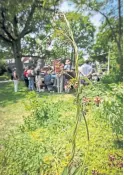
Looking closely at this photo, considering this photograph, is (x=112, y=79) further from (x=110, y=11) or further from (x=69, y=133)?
(x=69, y=133)

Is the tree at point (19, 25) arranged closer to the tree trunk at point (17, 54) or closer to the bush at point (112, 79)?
the tree trunk at point (17, 54)

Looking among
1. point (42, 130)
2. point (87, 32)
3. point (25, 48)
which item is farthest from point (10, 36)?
point (87, 32)

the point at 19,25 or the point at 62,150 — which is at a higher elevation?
the point at 19,25

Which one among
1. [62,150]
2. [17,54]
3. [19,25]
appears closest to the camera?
[62,150]

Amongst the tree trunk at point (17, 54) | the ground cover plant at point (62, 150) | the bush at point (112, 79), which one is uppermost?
the tree trunk at point (17, 54)

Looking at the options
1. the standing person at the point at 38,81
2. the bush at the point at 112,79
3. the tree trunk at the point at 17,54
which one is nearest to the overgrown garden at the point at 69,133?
the bush at the point at 112,79

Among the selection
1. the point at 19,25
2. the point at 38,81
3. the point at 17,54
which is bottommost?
the point at 38,81

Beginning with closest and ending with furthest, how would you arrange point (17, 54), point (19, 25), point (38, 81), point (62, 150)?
point (62, 150), point (38, 81), point (17, 54), point (19, 25)

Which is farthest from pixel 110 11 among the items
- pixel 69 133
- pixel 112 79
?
pixel 69 133

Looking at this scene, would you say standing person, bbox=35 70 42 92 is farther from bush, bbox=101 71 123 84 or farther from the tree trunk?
the tree trunk

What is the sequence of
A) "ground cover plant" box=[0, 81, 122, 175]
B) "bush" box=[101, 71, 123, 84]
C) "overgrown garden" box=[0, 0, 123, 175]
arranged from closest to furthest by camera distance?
"overgrown garden" box=[0, 0, 123, 175]
"ground cover plant" box=[0, 81, 122, 175]
"bush" box=[101, 71, 123, 84]

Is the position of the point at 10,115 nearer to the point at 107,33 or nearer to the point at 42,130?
the point at 42,130

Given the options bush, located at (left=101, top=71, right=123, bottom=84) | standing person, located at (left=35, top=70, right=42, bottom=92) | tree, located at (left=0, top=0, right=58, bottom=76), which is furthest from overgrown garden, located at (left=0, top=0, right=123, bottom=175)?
tree, located at (left=0, top=0, right=58, bottom=76)

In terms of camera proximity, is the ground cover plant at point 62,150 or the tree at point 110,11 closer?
the ground cover plant at point 62,150
